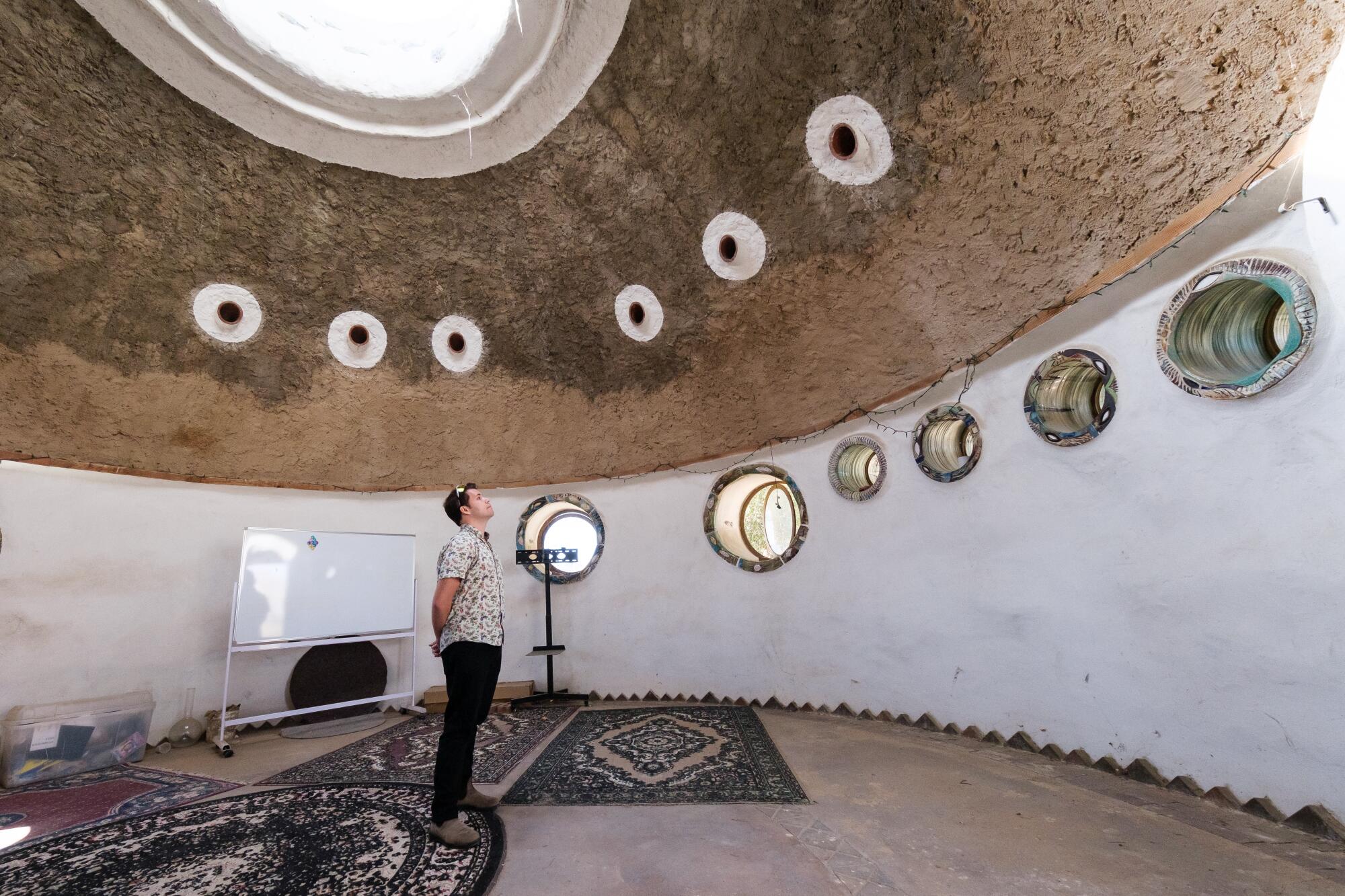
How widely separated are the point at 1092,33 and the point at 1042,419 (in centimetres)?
187

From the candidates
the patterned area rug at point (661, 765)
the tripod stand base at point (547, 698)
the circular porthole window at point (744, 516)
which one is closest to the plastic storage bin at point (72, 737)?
the tripod stand base at point (547, 698)

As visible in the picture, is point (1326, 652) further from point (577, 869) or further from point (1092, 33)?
point (577, 869)

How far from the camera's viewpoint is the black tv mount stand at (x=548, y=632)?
5285 millimetres

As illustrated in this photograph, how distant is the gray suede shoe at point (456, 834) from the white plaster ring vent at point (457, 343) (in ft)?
13.0

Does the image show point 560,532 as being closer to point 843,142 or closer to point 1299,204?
point 843,142

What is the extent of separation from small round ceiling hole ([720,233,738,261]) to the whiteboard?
3752 millimetres

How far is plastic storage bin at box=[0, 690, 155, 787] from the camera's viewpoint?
3.59 metres

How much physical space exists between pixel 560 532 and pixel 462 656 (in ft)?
13.3

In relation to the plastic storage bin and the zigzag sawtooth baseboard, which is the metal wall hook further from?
the plastic storage bin

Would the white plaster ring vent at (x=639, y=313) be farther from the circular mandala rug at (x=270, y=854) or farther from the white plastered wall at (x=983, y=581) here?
the circular mandala rug at (x=270, y=854)

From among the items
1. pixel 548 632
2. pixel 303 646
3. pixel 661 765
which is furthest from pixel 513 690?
pixel 661 765

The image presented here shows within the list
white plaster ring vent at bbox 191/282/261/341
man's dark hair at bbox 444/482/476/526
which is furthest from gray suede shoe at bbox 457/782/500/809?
white plaster ring vent at bbox 191/282/261/341

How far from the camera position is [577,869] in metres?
2.12

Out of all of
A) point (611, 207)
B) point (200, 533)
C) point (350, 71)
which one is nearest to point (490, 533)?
point (200, 533)
